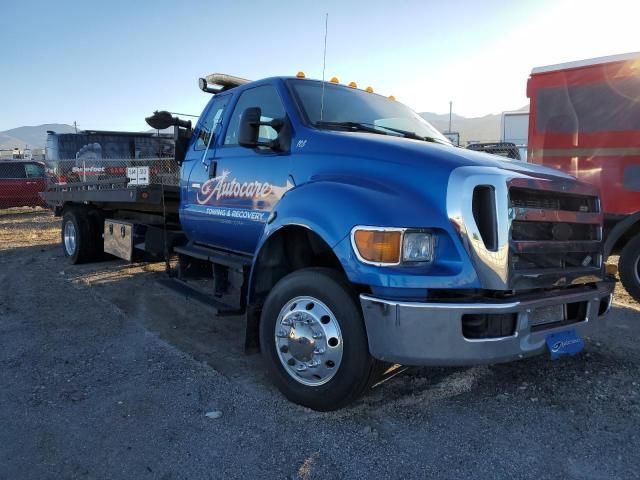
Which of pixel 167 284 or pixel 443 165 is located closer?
pixel 443 165

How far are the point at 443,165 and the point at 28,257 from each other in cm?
870

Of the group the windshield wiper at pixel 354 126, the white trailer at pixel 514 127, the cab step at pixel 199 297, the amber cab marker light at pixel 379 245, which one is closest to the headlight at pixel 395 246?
the amber cab marker light at pixel 379 245

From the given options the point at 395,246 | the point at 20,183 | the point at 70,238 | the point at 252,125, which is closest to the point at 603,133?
the point at 252,125

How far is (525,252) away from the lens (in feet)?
10.2

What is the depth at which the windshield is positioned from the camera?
4240mm

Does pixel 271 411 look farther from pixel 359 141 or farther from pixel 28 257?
pixel 28 257

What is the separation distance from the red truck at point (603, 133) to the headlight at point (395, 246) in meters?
3.84

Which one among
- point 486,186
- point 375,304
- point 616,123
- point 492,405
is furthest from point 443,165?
point 616,123

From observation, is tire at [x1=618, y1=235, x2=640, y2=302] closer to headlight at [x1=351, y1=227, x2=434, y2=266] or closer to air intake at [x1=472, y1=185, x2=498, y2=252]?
air intake at [x1=472, y1=185, x2=498, y2=252]

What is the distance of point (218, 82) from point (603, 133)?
461 centimetres

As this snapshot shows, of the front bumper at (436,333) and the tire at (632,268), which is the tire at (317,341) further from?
the tire at (632,268)

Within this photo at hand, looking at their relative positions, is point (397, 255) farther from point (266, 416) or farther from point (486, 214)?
point (266, 416)

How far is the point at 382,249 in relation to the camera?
3.01 metres

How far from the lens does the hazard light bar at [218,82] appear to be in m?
5.50
